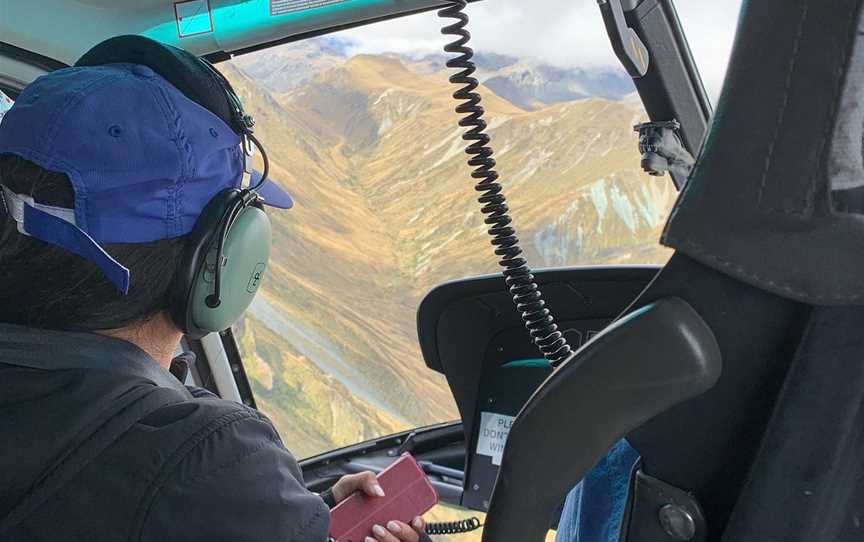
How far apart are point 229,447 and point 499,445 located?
1.13 m

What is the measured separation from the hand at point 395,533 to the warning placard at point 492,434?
1.97 ft

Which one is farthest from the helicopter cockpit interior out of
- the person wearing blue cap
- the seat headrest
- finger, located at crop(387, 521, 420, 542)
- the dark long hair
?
the dark long hair

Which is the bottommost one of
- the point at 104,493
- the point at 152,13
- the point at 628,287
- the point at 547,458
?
the point at 628,287

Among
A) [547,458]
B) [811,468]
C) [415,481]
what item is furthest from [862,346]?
[415,481]

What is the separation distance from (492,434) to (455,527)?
272 millimetres

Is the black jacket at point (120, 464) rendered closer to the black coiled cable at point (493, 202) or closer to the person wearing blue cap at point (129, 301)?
the person wearing blue cap at point (129, 301)

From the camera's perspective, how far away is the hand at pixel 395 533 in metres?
1.40

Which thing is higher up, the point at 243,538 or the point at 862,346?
the point at 862,346

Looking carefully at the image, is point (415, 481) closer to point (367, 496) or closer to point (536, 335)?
point (367, 496)

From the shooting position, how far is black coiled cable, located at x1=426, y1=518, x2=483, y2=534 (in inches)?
82.4

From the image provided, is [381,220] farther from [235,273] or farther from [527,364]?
[235,273]

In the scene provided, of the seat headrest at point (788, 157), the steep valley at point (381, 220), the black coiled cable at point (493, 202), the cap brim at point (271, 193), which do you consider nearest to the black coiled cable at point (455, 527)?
the steep valley at point (381, 220)

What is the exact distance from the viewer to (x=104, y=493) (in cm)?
95

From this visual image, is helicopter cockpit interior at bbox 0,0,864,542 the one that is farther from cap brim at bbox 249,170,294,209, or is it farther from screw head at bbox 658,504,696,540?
cap brim at bbox 249,170,294,209
